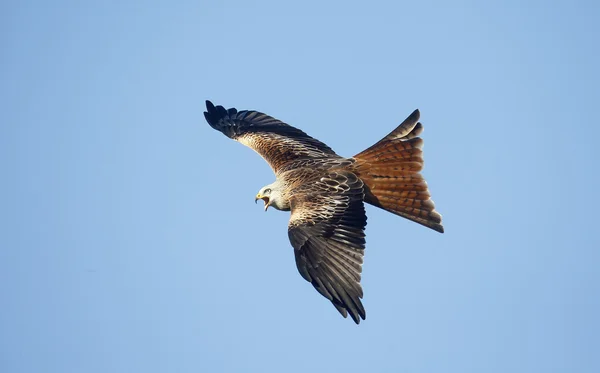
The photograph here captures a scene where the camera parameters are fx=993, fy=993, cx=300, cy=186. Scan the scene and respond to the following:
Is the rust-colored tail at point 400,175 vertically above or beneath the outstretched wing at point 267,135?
beneath

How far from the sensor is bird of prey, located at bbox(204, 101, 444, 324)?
1291 cm

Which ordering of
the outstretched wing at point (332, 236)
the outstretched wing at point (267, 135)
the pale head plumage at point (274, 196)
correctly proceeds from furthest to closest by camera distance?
1. the outstretched wing at point (267, 135)
2. the pale head plumage at point (274, 196)
3. the outstretched wing at point (332, 236)

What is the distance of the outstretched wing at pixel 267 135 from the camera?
15758 millimetres

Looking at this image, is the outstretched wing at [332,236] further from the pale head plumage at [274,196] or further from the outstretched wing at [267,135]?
the outstretched wing at [267,135]

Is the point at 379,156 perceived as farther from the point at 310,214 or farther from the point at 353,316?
the point at 353,316

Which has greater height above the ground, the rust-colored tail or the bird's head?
the bird's head

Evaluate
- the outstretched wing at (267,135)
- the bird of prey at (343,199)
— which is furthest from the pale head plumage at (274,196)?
the outstretched wing at (267,135)

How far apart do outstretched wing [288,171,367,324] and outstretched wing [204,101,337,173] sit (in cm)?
148

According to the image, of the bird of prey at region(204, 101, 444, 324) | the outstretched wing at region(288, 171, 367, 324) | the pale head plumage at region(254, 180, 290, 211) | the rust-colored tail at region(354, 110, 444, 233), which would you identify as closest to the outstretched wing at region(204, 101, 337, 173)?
the bird of prey at region(204, 101, 444, 324)

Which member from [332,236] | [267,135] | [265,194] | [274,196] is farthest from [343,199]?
[267,135]

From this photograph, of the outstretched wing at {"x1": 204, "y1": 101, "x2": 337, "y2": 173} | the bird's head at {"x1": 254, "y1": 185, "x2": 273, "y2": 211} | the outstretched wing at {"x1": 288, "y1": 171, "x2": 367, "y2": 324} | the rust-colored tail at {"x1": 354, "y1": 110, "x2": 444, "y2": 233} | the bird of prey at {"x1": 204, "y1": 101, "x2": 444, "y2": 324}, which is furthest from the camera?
the outstretched wing at {"x1": 204, "y1": 101, "x2": 337, "y2": 173}

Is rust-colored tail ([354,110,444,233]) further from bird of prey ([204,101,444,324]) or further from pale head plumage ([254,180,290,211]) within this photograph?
pale head plumage ([254,180,290,211])

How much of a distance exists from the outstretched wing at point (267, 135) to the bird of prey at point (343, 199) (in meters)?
0.04

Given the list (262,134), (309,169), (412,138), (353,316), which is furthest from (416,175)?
(262,134)
